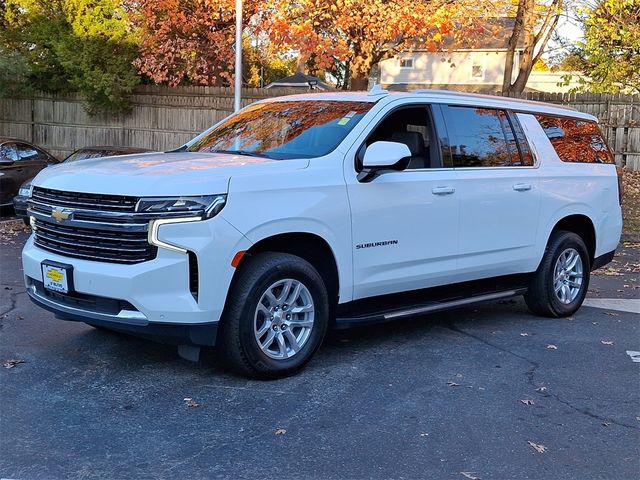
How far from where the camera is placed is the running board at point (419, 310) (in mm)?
5557

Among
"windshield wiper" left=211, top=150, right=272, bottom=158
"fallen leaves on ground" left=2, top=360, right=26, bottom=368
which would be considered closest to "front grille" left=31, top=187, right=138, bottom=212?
"fallen leaves on ground" left=2, top=360, right=26, bottom=368

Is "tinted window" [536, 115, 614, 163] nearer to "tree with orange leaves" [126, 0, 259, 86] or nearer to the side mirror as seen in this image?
the side mirror

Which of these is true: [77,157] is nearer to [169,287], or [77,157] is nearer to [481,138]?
[481,138]

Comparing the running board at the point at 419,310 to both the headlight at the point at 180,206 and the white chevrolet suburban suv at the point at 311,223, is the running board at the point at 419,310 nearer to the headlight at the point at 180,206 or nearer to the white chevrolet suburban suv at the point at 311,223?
the white chevrolet suburban suv at the point at 311,223

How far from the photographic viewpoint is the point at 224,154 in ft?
19.2

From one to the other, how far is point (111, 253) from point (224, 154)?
57.1 inches

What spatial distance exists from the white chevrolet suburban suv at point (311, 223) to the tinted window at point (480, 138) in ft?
0.05

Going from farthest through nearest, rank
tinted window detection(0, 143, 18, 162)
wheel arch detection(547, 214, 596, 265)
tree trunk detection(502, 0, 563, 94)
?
tree trunk detection(502, 0, 563, 94), tinted window detection(0, 143, 18, 162), wheel arch detection(547, 214, 596, 265)

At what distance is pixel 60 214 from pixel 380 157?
222 cm

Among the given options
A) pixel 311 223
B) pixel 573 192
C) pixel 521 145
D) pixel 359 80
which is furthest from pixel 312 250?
pixel 359 80

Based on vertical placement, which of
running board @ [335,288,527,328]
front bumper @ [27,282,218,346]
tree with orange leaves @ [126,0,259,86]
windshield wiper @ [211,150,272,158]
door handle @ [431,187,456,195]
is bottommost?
running board @ [335,288,527,328]

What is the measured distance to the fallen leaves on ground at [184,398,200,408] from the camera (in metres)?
4.70

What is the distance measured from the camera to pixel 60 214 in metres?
4.94

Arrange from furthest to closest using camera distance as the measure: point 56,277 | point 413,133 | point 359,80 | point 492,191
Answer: point 359,80 < point 492,191 < point 413,133 < point 56,277
